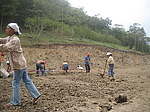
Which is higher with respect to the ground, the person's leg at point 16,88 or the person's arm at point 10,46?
the person's arm at point 10,46

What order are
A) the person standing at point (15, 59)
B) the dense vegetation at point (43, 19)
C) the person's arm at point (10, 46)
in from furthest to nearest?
1. the dense vegetation at point (43, 19)
2. the person standing at point (15, 59)
3. the person's arm at point (10, 46)

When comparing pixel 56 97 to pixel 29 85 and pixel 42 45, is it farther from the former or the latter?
pixel 42 45

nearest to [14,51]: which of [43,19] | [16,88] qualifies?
[16,88]

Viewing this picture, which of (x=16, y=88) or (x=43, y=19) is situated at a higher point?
(x=43, y=19)

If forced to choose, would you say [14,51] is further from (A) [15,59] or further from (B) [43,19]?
(B) [43,19]

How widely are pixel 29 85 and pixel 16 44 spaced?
108cm

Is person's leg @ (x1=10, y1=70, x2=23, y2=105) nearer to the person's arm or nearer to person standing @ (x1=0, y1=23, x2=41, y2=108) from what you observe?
person standing @ (x1=0, y1=23, x2=41, y2=108)

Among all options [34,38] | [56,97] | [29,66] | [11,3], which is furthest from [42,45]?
[56,97]

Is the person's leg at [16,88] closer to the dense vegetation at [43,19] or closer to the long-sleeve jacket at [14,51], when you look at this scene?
the long-sleeve jacket at [14,51]

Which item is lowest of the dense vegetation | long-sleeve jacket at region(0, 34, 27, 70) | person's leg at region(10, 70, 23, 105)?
person's leg at region(10, 70, 23, 105)

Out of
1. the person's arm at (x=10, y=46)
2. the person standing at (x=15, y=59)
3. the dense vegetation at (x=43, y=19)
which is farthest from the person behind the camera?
the dense vegetation at (x=43, y=19)

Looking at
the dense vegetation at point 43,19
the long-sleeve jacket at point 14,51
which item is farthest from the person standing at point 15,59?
the dense vegetation at point 43,19

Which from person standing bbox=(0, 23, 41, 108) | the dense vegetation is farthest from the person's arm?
the dense vegetation

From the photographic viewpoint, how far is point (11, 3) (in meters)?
22.1
